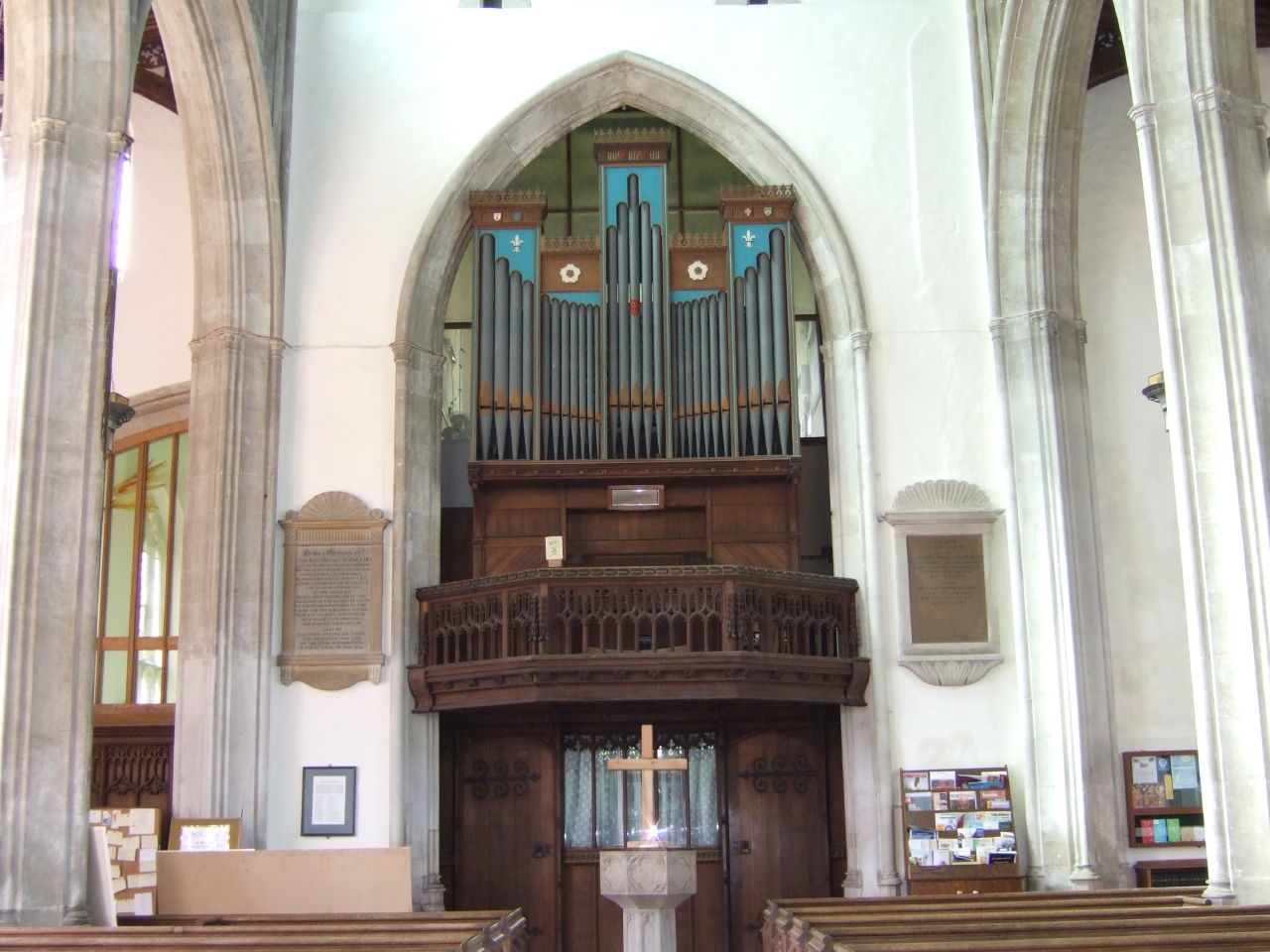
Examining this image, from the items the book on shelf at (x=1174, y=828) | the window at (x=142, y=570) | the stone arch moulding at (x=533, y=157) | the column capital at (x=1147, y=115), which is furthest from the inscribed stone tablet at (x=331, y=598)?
the column capital at (x=1147, y=115)

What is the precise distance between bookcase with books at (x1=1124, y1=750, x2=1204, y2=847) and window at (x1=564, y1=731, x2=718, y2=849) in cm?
335

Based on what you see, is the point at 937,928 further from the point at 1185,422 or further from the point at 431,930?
the point at 1185,422

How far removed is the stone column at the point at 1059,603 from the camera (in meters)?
12.1

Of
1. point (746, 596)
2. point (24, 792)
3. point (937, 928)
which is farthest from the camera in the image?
point (746, 596)

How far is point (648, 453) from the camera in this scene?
44.2 feet

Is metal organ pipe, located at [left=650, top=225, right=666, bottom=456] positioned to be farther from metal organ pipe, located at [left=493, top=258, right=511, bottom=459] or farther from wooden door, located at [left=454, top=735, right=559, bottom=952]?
wooden door, located at [left=454, top=735, right=559, bottom=952]

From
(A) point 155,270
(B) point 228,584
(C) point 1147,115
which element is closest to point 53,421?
(B) point 228,584

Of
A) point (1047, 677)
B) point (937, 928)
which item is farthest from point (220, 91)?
point (937, 928)

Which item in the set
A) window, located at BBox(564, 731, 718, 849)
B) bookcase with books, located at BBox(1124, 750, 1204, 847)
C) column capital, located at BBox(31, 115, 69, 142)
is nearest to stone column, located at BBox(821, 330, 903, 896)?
window, located at BBox(564, 731, 718, 849)

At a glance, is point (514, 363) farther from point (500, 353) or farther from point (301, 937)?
point (301, 937)

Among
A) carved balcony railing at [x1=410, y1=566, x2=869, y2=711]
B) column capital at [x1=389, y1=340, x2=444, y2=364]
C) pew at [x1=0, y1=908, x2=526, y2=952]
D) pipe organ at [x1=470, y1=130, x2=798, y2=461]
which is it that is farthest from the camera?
pipe organ at [x1=470, y1=130, x2=798, y2=461]

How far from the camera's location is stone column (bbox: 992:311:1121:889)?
12.1 m

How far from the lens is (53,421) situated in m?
9.11

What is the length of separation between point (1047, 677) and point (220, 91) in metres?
8.19
